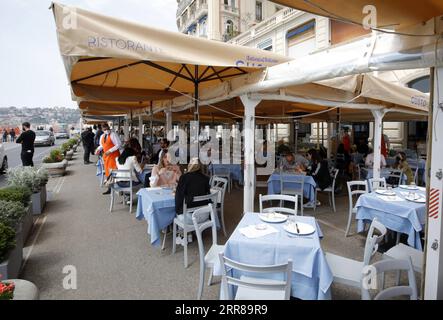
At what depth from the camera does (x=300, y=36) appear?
1780 centimetres

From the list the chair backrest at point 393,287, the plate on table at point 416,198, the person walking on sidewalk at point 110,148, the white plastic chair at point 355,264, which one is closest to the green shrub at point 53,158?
the person walking on sidewalk at point 110,148

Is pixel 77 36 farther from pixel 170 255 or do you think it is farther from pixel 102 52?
pixel 170 255

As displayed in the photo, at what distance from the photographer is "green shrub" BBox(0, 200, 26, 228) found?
3.53 meters

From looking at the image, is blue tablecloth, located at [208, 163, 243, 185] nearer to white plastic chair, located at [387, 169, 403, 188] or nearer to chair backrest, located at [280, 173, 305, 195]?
chair backrest, located at [280, 173, 305, 195]

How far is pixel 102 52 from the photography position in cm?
261

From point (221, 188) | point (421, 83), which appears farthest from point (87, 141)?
point (421, 83)

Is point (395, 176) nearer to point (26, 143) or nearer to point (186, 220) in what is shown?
point (186, 220)

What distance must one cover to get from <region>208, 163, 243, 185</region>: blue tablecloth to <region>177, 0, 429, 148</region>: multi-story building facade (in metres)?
4.86

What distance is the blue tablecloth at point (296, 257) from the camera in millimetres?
2529

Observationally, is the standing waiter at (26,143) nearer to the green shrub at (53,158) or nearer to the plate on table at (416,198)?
the green shrub at (53,158)

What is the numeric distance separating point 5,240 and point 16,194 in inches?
71.4

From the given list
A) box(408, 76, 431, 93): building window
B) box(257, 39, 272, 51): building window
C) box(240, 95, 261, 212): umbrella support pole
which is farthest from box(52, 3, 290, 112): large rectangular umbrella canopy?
box(257, 39, 272, 51): building window

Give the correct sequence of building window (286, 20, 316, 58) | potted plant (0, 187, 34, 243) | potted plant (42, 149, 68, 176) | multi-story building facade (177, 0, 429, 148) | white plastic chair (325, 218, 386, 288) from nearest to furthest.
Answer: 1. white plastic chair (325, 218, 386, 288)
2. potted plant (0, 187, 34, 243)
3. potted plant (42, 149, 68, 176)
4. multi-story building facade (177, 0, 429, 148)
5. building window (286, 20, 316, 58)
